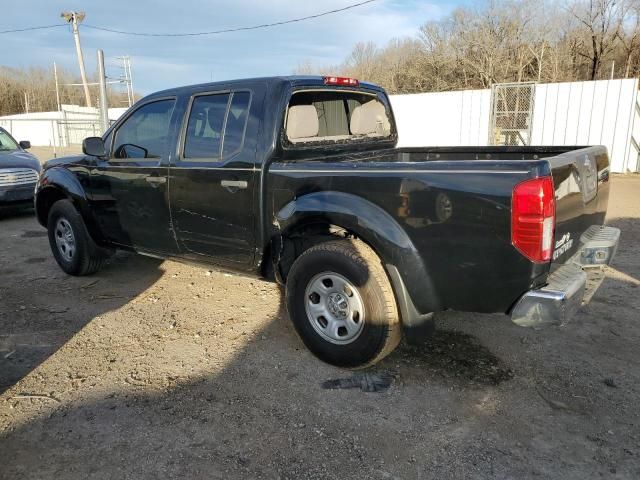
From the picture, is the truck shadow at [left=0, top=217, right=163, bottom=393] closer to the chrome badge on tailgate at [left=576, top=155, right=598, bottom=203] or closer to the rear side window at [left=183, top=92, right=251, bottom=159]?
the rear side window at [left=183, top=92, right=251, bottom=159]

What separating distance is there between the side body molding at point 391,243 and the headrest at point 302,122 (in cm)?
73

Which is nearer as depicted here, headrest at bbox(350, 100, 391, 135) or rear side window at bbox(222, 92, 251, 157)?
rear side window at bbox(222, 92, 251, 157)

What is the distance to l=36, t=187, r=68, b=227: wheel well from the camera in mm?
5641

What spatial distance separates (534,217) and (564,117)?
40.2 ft

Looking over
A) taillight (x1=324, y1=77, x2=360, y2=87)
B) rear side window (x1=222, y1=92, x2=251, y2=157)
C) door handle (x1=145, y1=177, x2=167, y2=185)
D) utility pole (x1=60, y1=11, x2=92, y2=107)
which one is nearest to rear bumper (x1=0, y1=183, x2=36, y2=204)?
door handle (x1=145, y1=177, x2=167, y2=185)

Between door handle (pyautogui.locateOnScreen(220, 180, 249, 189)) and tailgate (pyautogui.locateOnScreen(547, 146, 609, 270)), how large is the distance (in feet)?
6.85

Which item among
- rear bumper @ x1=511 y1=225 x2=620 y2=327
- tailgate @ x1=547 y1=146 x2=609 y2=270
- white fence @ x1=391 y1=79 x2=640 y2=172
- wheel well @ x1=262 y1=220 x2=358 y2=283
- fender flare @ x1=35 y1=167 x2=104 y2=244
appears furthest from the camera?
white fence @ x1=391 y1=79 x2=640 y2=172

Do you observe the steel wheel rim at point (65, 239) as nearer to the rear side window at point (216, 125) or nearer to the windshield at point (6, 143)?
the rear side window at point (216, 125)

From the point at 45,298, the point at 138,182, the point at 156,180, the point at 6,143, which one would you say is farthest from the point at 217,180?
the point at 6,143

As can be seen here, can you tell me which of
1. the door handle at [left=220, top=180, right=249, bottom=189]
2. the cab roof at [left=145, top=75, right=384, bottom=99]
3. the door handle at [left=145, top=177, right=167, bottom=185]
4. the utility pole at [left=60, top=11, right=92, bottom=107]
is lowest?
the door handle at [left=145, top=177, right=167, bottom=185]

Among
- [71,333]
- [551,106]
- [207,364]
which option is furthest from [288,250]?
[551,106]

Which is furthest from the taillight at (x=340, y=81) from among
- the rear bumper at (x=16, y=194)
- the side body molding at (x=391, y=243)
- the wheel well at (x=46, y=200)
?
the rear bumper at (x=16, y=194)

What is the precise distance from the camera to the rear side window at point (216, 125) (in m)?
3.91

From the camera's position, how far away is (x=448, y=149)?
15.7ft
